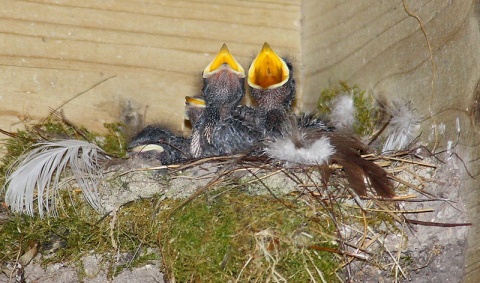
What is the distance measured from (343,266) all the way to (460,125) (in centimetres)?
43

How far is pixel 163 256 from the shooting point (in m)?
1.76

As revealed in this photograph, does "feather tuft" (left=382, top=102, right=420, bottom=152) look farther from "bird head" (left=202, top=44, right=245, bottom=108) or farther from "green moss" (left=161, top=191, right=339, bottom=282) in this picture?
"bird head" (left=202, top=44, right=245, bottom=108)

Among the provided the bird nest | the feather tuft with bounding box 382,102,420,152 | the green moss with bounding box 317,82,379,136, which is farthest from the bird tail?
the green moss with bounding box 317,82,379,136

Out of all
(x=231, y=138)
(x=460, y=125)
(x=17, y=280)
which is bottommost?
(x=17, y=280)

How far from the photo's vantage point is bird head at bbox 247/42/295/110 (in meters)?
2.30

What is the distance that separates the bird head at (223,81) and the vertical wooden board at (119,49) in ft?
0.23

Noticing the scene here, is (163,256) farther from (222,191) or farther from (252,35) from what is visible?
(252,35)

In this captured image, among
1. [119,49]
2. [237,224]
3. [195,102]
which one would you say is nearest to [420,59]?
[237,224]

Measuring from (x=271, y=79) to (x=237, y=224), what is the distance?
2.41 feet

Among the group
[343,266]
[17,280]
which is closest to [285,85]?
[343,266]

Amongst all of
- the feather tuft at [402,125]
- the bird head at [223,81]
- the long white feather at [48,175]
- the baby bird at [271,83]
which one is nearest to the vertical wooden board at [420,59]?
the feather tuft at [402,125]

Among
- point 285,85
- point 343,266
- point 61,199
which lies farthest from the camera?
point 285,85

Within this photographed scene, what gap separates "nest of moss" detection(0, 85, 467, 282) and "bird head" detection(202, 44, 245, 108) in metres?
0.46

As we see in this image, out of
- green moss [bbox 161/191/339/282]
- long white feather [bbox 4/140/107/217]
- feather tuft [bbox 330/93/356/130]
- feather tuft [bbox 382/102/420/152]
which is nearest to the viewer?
green moss [bbox 161/191/339/282]
